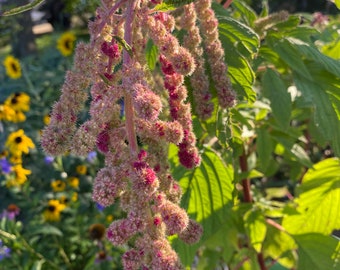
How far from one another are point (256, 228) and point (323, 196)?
0.19 meters

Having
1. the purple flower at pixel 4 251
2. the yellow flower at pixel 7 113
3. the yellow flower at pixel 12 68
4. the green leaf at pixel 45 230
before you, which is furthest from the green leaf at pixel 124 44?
the yellow flower at pixel 12 68

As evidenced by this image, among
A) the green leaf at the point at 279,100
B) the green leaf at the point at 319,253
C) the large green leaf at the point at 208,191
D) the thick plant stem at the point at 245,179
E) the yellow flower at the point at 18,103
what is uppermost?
the green leaf at the point at 279,100

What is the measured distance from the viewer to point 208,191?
1.06 metres

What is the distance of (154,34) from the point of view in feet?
2.00

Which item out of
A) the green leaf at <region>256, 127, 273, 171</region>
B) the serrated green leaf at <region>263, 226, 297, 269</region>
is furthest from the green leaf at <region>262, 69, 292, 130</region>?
the serrated green leaf at <region>263, 226, 297, 269</region>

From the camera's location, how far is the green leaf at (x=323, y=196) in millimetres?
1214

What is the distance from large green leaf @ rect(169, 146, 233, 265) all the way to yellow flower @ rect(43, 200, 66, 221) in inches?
60.2

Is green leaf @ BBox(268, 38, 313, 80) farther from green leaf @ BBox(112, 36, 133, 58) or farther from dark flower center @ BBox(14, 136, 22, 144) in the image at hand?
dark flower center @ BBox(14, 136, 22, 144)

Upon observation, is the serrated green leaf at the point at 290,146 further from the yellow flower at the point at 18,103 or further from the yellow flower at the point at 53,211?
the yellow flower at the point at 18,103

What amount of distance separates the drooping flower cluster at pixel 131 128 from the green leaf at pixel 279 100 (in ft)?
1.53

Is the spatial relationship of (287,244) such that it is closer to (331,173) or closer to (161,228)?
(331,173)

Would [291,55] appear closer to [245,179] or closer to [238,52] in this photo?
[238,52]

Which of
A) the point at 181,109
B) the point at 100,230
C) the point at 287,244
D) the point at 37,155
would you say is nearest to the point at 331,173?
the point at 287,244

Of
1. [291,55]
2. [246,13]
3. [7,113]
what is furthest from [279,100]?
[7,113]
